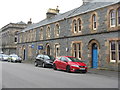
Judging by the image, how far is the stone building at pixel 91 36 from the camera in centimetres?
1869

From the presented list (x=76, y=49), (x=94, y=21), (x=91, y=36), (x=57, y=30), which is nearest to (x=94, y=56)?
(x=91, y=36)

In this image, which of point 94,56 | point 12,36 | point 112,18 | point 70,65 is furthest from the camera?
point 12,36

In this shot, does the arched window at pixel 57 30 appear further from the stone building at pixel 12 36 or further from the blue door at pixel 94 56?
the stone building at pixel 12 36

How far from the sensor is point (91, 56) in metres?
21.6

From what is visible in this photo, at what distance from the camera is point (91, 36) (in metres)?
21.5

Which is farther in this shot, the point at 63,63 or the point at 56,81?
the point at 63,63

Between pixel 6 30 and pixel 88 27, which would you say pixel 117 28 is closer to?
pixel 88 27

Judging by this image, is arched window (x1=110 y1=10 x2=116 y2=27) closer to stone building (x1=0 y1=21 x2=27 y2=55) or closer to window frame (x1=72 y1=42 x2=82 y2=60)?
window frame (x1=72 y1=42 x2=82 y2=60)

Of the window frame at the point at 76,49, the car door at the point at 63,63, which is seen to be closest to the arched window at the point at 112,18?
the window frame at the point at 76,49

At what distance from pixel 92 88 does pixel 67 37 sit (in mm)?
17301

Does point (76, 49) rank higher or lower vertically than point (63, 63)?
higher

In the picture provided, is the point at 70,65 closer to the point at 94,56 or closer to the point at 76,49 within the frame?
the point at 94,56

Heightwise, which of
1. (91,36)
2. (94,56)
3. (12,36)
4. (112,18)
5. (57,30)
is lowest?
(94,56)

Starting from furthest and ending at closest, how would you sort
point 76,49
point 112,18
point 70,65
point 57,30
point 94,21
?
point 57,30 < point 76,49 < point 94,21 < point 112,18 < point 70,65
